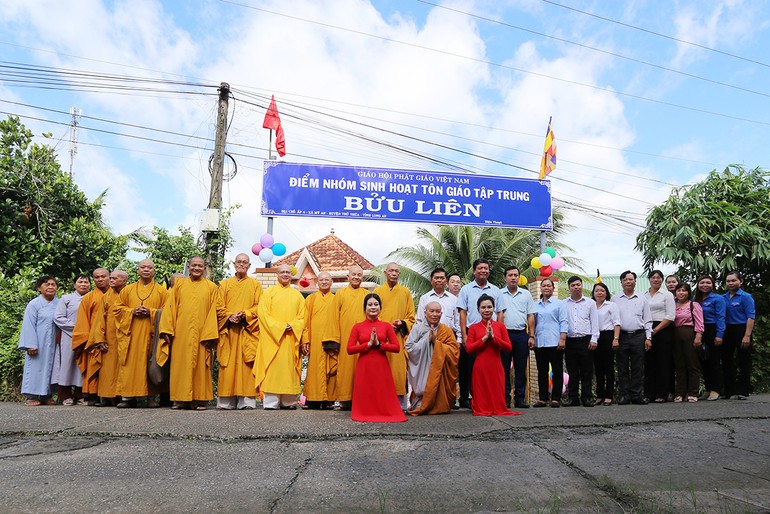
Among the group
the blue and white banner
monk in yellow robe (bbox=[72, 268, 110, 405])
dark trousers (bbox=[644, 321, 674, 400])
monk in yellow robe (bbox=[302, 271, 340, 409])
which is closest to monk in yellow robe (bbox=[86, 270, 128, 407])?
monk in yellow robe (bbox=[72, 268, 110, 405])

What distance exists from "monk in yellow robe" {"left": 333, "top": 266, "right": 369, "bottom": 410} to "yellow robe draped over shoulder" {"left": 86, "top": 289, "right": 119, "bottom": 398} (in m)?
2.61

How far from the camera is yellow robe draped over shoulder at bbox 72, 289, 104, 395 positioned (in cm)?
686

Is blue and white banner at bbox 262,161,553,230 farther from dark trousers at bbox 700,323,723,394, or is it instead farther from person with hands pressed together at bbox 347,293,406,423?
person with hands pressed together at bbox 347,293,406,423

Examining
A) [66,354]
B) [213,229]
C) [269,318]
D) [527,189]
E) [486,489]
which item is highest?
[527,189]

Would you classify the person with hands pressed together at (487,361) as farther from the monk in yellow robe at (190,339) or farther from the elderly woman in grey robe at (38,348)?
the elderly woman in grey robe at (38,348)

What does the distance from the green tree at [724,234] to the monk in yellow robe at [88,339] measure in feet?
27.2

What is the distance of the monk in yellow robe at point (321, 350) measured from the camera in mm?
6566

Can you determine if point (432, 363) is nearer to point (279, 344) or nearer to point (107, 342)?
point (279, 344)

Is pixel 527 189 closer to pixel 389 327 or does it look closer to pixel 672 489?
pixel 389 327

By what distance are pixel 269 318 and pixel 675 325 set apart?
5028 mm

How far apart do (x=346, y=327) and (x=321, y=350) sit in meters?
0.40

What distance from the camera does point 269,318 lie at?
6.67 m

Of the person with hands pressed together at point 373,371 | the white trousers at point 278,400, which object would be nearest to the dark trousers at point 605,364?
the person with hands pressed together at point 373,371

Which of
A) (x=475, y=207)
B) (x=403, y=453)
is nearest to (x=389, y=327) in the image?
(x=403, y=453)
